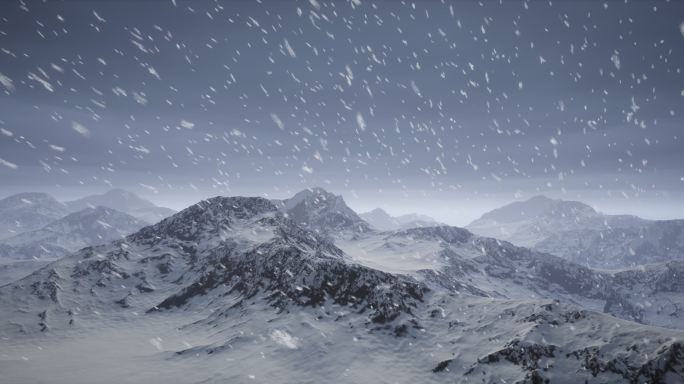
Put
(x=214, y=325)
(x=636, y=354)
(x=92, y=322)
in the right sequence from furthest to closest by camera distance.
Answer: (x=92, y=322)
(x=214, y=325)
(x=636, y=354)

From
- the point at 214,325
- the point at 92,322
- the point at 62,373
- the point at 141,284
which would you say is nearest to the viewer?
the point at 62,373

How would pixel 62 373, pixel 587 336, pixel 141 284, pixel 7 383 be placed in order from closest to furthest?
pixel 587 336, pixel 7 383, pixel 62 373, pixel 141 284

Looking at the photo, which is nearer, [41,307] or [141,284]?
[41,307]

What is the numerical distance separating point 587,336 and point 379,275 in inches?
2570

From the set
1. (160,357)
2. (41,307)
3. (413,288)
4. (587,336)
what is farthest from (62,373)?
(587,336)

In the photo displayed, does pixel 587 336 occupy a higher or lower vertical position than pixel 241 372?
higher

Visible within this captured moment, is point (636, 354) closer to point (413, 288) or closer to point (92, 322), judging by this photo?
point (413, 288)

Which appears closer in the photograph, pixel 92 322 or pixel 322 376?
pixel 322 376

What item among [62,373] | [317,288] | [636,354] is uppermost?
[317,288]

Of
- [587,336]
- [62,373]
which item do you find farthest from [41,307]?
[587,336]

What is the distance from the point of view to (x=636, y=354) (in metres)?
74.8

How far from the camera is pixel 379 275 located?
5207 inches

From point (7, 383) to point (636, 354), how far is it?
16471cm

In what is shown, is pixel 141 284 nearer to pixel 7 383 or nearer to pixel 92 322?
pixel 92 322
